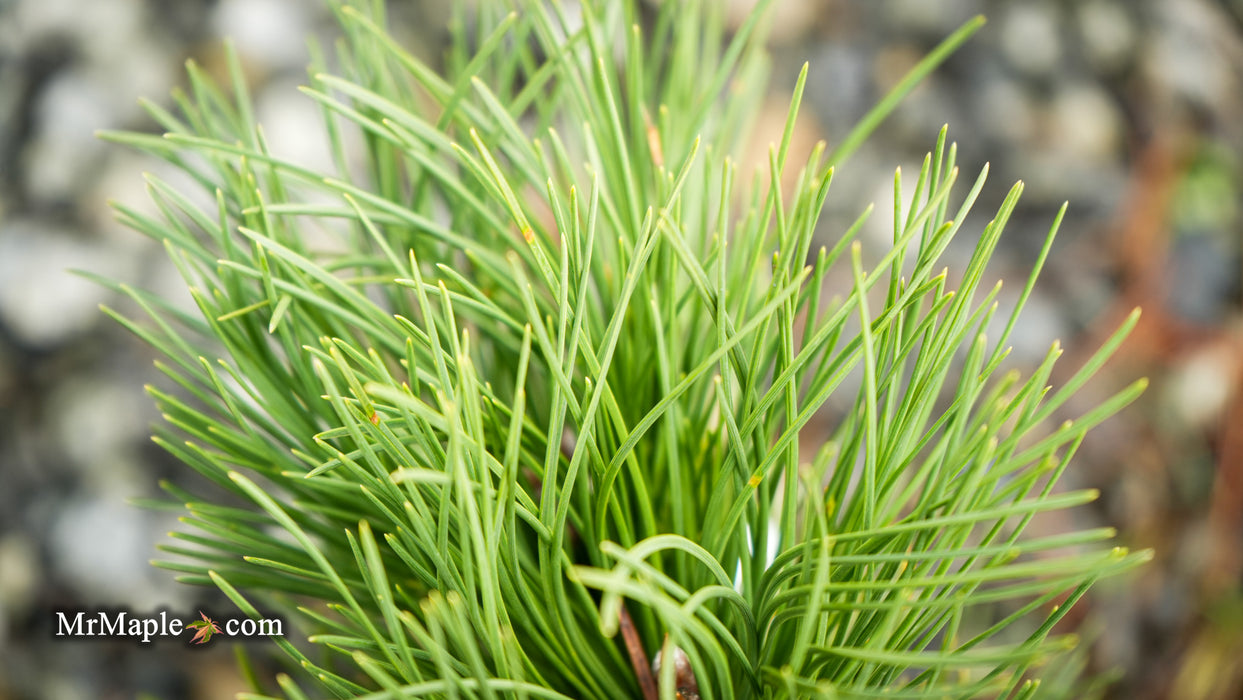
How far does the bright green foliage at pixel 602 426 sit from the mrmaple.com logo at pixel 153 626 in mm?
17

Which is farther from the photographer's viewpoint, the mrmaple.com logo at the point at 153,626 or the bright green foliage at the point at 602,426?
the mrmaple.com logo at the point at 153,626

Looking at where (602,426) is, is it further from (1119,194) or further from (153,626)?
(1119,194)

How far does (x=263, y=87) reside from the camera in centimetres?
48

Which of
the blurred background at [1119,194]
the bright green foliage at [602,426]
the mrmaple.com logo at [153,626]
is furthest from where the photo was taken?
the blurred background at [1119,194]

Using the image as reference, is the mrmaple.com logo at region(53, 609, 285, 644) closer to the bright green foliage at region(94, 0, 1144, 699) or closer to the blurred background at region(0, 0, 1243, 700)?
the bright green foliage at region(94, 0, 1144, 699)

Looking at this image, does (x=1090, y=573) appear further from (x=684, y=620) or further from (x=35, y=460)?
(x=35, y=460)

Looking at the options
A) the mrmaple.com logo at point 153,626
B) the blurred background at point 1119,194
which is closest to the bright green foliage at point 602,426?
the mrmaple.com logo at point 153,626

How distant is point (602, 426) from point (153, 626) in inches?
11.8

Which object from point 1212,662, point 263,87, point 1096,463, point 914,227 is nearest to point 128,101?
point 263,87

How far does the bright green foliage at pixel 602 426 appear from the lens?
0.52 feet

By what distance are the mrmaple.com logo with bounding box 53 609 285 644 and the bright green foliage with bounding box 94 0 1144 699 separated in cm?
2

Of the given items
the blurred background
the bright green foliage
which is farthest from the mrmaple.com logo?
the blurred background

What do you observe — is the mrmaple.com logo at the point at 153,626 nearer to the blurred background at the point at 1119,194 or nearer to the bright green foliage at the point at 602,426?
the bright green foliage at the point at 602,426

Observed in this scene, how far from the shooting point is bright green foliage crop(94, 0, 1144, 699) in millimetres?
157
